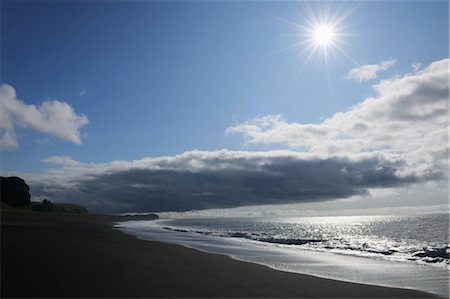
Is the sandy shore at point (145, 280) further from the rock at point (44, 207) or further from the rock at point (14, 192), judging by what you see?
the rock at point (14, 192)

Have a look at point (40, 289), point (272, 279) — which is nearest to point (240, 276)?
point (272, 279)

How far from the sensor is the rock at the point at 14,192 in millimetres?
134875

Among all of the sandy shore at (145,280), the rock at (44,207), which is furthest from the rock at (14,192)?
the sandy shore at (145,280)

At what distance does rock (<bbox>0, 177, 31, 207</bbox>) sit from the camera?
443ft

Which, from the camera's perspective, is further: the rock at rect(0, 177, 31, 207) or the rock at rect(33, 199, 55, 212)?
the rock at rect(0, 177, 31, 207)

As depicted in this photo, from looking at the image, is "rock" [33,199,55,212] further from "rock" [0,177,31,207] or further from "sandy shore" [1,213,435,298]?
"sandy shore" [1,213,435,298]

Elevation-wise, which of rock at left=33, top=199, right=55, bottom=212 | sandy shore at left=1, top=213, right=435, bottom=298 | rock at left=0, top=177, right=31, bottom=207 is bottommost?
rock at left=33, top=199, right=55, bottom=212

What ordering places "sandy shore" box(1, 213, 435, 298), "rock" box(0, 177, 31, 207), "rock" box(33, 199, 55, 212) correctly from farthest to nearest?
"rock" box(0, 177, 31, 207) < "rock" box(33, 199, 55, 212) < "sandy shore" box(1, 213, 435, 298)

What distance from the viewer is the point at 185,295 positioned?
39.4ft

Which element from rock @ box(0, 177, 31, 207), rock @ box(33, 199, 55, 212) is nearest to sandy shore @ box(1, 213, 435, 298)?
rock @ box(33, 199, 55, 212)

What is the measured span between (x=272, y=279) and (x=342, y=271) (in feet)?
21.4

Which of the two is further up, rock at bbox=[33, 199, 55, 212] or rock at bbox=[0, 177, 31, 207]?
rock at bbox=[0, 177, 31, 207]

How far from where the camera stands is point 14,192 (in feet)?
447

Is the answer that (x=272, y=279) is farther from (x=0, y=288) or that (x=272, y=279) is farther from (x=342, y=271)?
(x=0, y=288)
